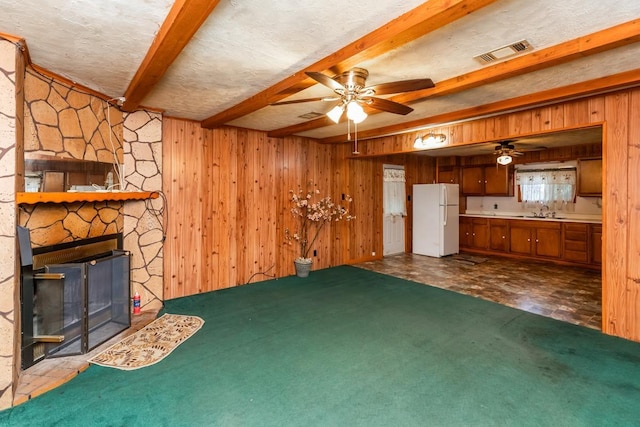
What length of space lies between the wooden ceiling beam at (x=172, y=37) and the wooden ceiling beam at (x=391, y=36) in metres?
0.95

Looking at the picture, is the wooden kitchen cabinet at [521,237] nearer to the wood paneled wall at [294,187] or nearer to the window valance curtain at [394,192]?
the window valance curtain at [394,192]

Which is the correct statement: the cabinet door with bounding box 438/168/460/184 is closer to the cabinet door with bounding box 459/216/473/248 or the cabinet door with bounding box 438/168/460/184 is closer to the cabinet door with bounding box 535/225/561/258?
the cabinet door with bounding box 459/216/473/248

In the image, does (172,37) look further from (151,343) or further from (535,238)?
(535,238)

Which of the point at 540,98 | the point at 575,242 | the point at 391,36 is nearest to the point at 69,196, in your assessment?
the point at 391,36

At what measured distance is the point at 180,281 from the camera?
4438mm

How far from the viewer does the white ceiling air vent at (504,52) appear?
2285mm

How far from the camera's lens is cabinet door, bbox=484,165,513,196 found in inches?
293

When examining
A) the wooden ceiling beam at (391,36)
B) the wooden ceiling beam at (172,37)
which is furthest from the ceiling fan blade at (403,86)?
the wooden ceiling beam at (172,37)

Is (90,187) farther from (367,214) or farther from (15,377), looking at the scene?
(367,214)

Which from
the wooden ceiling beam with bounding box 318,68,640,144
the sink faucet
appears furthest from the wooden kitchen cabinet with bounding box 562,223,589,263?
the wooden ceiling beam with bounding box 318,68,640,144

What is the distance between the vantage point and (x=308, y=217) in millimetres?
5707

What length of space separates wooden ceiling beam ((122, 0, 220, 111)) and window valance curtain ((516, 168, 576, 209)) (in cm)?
778

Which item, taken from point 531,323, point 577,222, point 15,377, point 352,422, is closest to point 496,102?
point 531,323

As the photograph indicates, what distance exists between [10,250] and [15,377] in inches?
35.4
